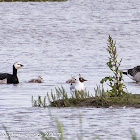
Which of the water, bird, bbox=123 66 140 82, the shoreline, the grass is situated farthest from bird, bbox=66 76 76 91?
the shoreline

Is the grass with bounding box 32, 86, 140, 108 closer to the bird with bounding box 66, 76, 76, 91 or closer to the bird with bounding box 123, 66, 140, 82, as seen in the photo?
the bird with bounding box 66, 76, 76, 91

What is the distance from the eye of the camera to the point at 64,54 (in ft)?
130

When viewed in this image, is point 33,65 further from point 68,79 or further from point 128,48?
point 128,48

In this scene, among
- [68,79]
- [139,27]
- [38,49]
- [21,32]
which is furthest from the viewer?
[139,27]

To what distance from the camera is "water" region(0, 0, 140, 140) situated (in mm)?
17750

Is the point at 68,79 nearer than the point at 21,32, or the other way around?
the point at 68,79

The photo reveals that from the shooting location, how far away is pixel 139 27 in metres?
60.7

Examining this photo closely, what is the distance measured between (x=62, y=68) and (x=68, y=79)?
14.8 feet

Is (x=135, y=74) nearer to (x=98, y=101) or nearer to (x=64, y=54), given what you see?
(x=98, y=101)

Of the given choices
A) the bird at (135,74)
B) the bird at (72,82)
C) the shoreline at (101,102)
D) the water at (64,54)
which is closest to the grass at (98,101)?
the shoreline at (101,102)

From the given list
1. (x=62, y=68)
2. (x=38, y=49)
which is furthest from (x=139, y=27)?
(x=62, y=68)

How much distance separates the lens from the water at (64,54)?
17.8 m

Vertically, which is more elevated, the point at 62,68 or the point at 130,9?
the point at 130,9

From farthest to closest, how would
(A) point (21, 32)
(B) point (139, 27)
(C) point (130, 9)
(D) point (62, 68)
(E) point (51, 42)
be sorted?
(C) point (130, 9) < (B) point (139, 27) < (A) point (21, 32) < (E) point (51, 42) < (D) point (62, 68)
